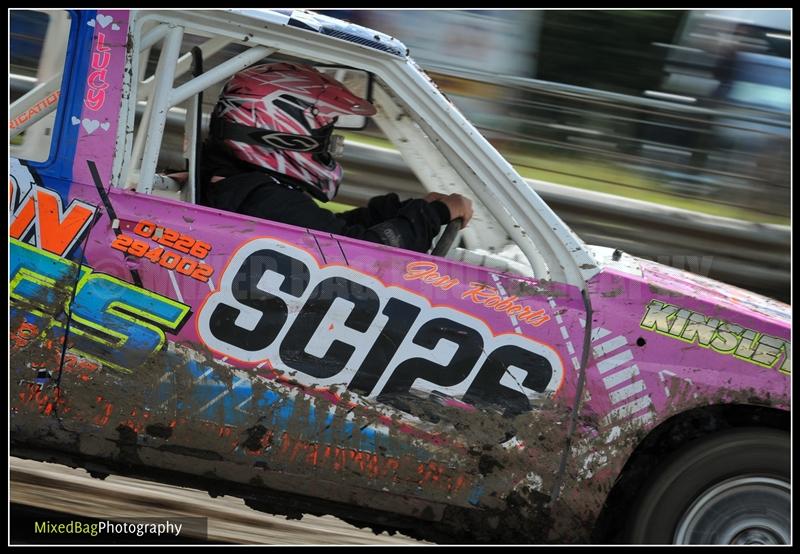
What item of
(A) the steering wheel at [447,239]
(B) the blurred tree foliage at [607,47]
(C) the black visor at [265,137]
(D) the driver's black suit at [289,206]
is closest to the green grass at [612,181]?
(B) the blurred tree foliage at [607,47]

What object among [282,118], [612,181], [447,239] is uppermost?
[612,181]

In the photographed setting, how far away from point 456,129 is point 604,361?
0.89 meters

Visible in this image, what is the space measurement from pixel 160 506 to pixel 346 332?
1.40 m

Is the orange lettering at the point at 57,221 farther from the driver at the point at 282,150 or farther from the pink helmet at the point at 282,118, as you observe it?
the pink helmet at the point at 282,118

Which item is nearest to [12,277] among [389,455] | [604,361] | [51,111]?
[51,111]

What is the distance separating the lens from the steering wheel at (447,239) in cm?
351

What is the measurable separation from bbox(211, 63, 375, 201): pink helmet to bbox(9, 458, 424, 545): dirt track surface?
1.39 metres

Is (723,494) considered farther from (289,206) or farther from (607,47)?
(607,47)

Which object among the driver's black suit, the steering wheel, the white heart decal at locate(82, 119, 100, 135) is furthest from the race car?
the steering wheel

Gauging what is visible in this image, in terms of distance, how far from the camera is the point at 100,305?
2.87m

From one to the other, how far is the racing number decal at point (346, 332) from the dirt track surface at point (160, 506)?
106 cm

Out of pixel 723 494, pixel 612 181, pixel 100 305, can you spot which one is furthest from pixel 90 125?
pixel 612 181

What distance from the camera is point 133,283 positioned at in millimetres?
2877

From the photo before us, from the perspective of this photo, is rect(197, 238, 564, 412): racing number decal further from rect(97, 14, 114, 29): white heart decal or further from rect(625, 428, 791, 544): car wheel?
rect(97, 14, 114, 29): white heart decal
